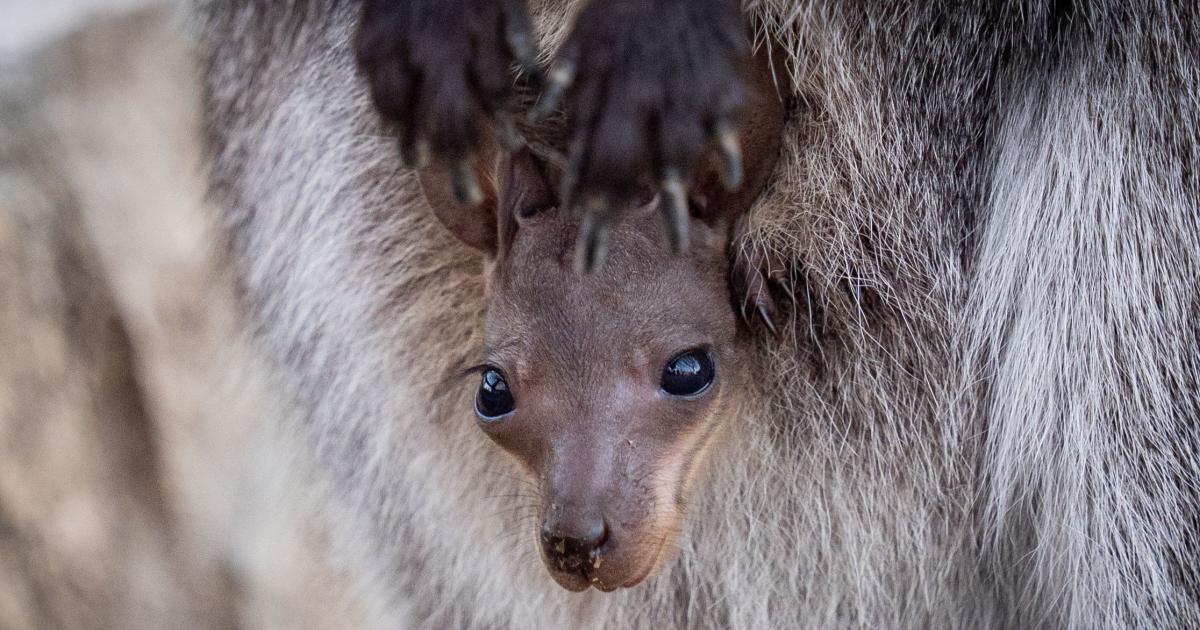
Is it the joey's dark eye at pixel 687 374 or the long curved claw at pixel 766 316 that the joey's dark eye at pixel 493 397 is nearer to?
the joey's dark eye at pixel 687 374

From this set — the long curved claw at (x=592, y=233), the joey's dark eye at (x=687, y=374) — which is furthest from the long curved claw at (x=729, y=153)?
the joey's dark eye at (x=687, y=374)

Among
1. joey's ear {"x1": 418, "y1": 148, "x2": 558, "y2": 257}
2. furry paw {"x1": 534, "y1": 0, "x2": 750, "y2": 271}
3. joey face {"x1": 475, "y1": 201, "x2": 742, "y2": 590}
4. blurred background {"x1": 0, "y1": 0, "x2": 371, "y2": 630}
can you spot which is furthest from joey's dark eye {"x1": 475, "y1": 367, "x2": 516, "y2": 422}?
blurred background {"x1": 0, "y1": 0, "x2": 371, "y2": 630}

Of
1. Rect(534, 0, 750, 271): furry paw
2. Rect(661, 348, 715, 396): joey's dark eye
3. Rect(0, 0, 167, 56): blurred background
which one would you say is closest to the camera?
Rect(534, 0, 750, 271): furry paw

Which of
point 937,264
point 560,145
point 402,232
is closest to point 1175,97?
point 937,264

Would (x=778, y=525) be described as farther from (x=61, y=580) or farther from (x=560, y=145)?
(x=61, y=580)

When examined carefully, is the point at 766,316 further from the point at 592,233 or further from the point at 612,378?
the point at 592,233

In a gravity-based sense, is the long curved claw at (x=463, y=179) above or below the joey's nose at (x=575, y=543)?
above

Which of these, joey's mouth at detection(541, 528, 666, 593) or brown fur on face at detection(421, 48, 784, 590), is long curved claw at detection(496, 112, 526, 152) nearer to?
brown fur on face at detection(421, 48, 784, 590)
